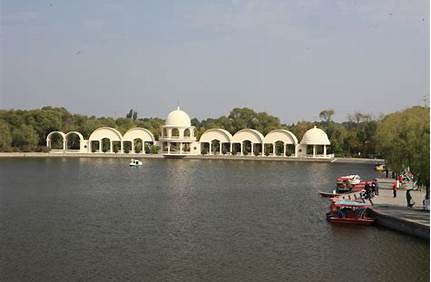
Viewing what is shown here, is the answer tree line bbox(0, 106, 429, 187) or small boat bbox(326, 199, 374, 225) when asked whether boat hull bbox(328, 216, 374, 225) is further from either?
tree line bbox(0, 106, 429, 187)

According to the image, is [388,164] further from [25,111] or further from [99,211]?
[25,111]

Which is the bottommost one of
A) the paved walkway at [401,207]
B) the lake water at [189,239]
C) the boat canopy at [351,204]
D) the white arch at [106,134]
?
the lake water at [189,239]

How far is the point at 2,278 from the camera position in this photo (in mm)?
13844

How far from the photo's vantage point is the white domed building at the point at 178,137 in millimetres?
63875

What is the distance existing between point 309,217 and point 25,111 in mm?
57076

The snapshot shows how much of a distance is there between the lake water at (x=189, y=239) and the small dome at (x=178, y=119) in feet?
114

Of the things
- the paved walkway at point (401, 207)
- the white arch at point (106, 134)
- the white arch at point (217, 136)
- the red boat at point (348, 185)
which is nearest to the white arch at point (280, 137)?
the white arch at point (217, 136)

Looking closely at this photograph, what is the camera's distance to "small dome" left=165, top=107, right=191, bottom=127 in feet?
213

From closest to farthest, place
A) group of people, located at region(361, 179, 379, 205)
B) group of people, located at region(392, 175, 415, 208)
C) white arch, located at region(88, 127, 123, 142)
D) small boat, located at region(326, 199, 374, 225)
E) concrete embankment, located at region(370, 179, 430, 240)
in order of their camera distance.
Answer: concrete embankment, located at region(370, 179, 430, 240)
small boat, located at region(326, 199, 374, 225)
group of people, located at region(392, 175, 415, 208)
group of people, located at region(361, 179, 379, 205)
white arch, located at region(88, 127, 123, 142)

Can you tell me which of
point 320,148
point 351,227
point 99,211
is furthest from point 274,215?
point 320,148

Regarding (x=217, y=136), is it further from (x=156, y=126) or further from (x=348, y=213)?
(x=348, y=213)

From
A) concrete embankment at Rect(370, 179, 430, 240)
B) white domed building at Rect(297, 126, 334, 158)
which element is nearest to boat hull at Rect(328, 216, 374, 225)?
concrete embankment at Rect(370, 179, 430, 240)

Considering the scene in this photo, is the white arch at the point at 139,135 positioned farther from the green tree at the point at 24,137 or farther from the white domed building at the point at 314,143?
the white domed building at the point at 314,143

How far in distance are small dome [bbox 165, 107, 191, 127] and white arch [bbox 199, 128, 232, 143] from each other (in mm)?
2754
